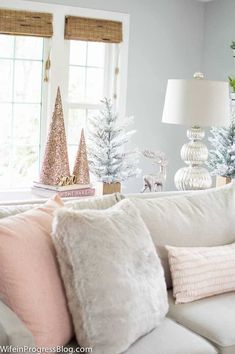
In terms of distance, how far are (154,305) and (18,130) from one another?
307cm

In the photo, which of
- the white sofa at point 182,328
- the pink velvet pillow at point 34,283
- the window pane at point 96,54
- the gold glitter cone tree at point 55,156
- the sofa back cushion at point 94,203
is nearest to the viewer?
the white sofa at point 182,328

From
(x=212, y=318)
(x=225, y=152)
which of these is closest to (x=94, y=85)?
(x=225, y=152)

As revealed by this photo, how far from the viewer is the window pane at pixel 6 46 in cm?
471

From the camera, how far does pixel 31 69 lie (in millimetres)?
4895

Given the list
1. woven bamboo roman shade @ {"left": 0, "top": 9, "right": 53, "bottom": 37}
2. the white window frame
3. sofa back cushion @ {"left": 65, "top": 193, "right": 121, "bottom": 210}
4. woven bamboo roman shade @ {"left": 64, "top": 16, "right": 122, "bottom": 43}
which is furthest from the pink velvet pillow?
woven bamboo roman shade @ {"left": 64, "top": 16, "right": 122, "bottom": 43}

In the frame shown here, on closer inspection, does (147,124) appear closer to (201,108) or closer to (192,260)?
(201,108)

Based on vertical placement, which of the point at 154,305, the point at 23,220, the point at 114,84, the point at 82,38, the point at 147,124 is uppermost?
the point at 82,38

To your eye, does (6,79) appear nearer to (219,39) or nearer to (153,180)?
(153,180)

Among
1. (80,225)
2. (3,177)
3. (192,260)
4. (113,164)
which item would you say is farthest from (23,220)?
(3,177)

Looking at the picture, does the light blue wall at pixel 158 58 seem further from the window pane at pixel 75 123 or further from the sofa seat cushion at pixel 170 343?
the sofa seat cushion at pixel 170 343

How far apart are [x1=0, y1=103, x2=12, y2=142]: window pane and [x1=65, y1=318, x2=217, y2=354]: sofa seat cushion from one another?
2971 mm

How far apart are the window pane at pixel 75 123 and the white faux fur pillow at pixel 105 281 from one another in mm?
2996

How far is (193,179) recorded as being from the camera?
12.1ft

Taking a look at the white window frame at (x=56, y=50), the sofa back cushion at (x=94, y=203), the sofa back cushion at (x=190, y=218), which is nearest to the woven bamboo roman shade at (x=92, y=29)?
the white window frame at (x=56, y=50)
